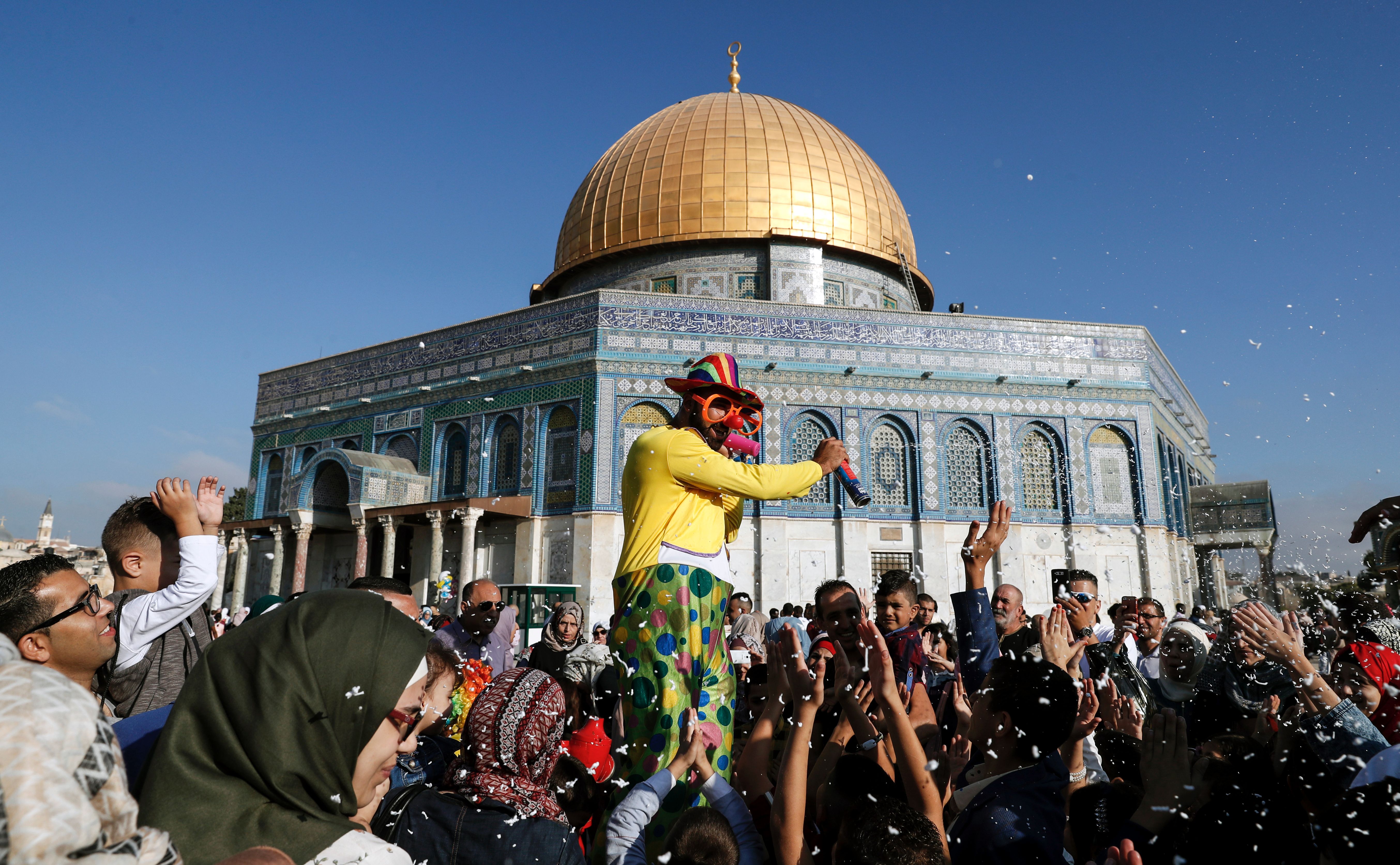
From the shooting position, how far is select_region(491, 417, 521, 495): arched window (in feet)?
66.5

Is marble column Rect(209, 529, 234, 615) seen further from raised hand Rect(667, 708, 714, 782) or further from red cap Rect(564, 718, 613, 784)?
raised hand Rect(667, 708, 714, 782)

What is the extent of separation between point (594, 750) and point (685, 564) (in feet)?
3.50

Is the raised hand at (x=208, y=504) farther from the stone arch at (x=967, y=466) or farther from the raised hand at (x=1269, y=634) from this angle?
the stone arch at (x=967, y=466)

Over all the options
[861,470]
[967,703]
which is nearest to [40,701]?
[967,703]

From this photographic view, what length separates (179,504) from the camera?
8.80ft

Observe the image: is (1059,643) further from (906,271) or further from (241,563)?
(241,563)

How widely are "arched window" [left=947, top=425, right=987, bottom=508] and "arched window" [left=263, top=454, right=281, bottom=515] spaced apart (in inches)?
699

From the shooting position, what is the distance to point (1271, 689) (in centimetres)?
387

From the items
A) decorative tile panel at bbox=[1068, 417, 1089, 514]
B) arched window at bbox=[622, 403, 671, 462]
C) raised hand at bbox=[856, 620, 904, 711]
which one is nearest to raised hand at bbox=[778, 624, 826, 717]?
raised hand at bbox=[856, 620, 904, 711]

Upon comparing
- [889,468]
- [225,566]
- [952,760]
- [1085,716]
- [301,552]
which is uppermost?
[889,468]

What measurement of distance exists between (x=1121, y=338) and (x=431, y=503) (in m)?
16.8

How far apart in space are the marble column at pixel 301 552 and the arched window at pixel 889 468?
14.0 metres

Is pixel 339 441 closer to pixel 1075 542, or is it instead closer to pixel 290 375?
pixel 290 375

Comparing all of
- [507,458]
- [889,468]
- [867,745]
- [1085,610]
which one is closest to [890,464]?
[889,468]
